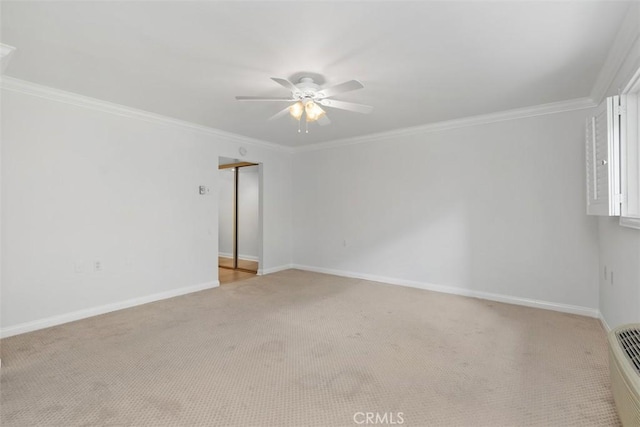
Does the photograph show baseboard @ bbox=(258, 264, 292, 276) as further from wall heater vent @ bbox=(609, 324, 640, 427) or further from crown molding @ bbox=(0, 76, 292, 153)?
wall heater vent @ bbox=(609, 324, 640, 427)

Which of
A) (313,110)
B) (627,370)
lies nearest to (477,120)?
(313,110)

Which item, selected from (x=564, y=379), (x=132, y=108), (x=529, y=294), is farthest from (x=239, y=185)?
(x=564, y=379)

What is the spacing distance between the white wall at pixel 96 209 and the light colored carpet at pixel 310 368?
0.38 m

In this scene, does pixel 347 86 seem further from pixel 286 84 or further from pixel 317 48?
pixel 286 84

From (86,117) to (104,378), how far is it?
278cm

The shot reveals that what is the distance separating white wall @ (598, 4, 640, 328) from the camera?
86.6 inches

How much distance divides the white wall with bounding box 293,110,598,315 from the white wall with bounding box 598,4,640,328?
385mm

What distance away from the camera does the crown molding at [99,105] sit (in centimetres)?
299

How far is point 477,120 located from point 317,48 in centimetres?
277

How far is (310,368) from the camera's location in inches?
92.7

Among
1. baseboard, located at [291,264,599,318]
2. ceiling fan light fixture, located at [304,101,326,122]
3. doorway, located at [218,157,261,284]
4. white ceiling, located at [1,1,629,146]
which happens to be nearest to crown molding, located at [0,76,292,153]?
white ceiling, located at [1,1,629,146]

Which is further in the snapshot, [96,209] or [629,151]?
[96,209]

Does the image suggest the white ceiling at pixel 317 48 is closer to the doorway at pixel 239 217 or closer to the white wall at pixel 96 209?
the white wall at pixel 96 209

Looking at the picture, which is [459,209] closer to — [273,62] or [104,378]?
[273,62]
